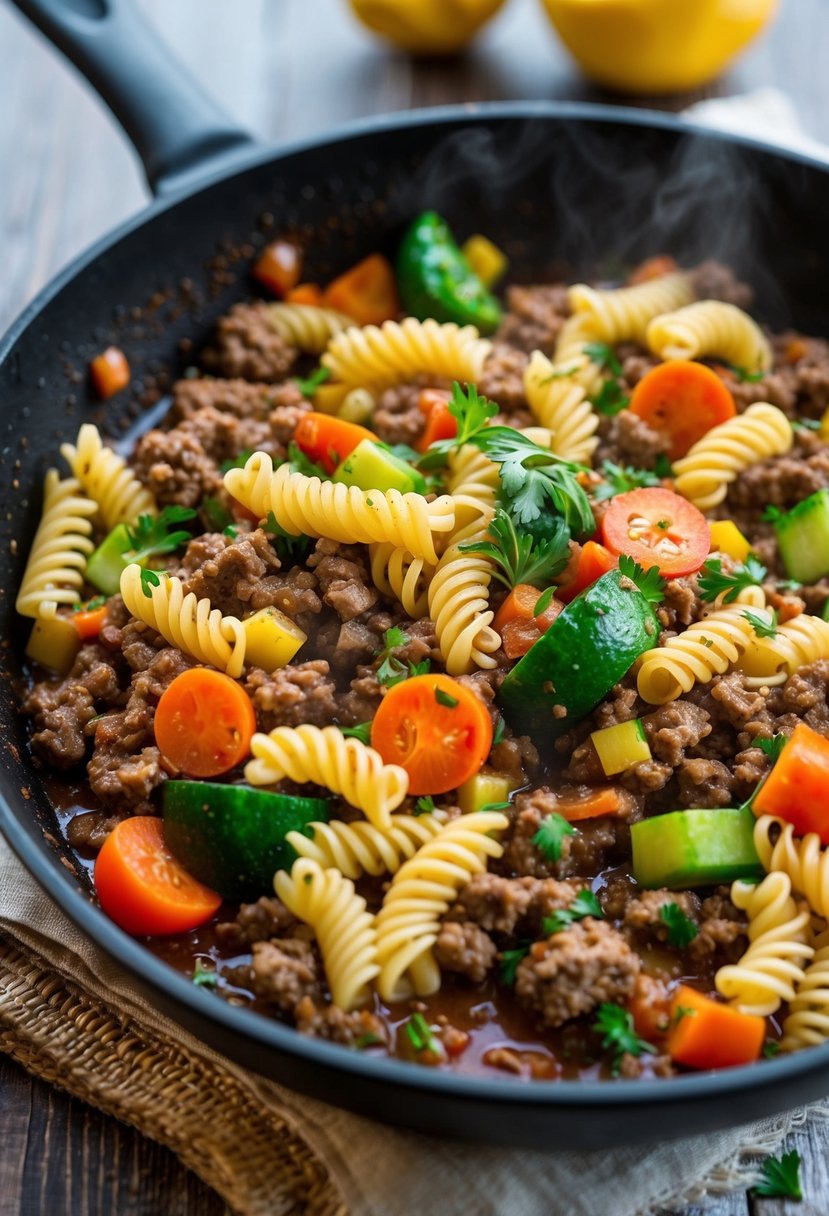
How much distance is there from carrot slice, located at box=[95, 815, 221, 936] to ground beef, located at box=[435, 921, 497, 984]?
0.83 meters

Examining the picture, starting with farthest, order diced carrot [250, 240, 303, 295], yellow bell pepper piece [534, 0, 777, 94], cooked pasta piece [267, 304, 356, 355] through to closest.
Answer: yellow bell pepper piece [534, 0, 777, 94], diced carrot [250, 240, 303, 295], cooked pasta piece [267, 304, 356, 355]

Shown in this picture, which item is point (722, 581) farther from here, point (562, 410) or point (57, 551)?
point (57, 551)

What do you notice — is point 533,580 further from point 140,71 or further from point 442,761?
point 140,71

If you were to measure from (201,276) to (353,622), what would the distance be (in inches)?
99.1

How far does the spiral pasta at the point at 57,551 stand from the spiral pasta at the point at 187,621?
0.52m

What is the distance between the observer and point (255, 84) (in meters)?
8.58

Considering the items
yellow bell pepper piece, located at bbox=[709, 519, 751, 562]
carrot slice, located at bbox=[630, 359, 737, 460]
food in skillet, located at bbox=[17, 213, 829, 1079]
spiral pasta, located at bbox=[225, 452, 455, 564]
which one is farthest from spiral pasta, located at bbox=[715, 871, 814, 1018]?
carrot slice, located at bbox=[630, 359, 737, 460]

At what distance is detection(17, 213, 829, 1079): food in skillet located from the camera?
406 centimetres

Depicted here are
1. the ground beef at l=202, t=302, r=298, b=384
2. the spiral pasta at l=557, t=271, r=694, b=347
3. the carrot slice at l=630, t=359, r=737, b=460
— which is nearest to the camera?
the carrot slice at l=630, t=359, r=737, b=460

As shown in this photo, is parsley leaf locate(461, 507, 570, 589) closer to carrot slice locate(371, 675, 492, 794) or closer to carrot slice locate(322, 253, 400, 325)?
carrot slice locate(371, 675, 492, 794)

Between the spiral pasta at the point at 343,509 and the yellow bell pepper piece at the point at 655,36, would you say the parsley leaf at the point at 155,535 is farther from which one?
the yellow bell pepper piece at the point at 655,36

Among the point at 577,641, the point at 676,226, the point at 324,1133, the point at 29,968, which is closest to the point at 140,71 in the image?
the point at 676,226

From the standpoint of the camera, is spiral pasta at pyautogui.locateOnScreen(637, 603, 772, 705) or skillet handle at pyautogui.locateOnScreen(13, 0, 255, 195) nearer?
spiral pasta at pyautogui.locateOnScreen(637, 603, 772, 705)

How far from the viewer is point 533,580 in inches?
186
